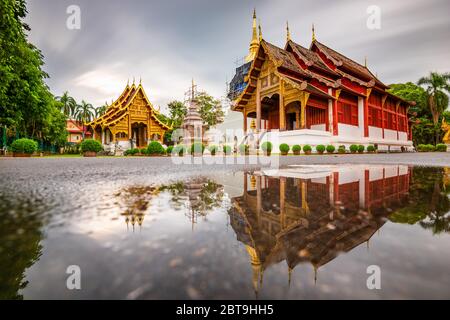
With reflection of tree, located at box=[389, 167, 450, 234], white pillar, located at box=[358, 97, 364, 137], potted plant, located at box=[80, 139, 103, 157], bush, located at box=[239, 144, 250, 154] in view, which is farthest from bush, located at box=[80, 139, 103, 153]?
white pillar, located at box=[358, 97, 364, 137]

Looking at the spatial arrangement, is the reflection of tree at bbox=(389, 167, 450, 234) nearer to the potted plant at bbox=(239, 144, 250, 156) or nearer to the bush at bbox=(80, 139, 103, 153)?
the potted plant at bbox=(239, 144, 250, 156)

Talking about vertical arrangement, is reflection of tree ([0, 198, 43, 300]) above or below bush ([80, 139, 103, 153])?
below

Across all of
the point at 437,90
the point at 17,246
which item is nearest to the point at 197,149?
the point at 17,246

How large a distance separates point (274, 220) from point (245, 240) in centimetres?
35

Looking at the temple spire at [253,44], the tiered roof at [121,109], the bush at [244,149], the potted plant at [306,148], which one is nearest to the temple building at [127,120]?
the tiered roof at [121,109]

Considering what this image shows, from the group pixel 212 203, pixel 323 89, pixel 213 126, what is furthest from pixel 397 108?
pixel 212 203

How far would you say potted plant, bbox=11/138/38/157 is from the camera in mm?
14664

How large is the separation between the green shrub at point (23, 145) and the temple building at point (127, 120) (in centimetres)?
1196

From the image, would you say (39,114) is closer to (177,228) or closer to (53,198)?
(53,198)

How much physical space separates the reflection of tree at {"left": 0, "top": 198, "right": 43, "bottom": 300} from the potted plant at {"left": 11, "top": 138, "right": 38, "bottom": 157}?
16.9 m

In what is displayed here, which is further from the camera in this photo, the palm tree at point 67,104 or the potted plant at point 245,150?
the palm tree at point 67,104

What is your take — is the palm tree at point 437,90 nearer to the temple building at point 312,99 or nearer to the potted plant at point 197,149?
the temple building at point 312,99

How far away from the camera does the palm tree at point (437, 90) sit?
35531 mm

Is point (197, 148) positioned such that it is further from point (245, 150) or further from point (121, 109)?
point (121, 109)
